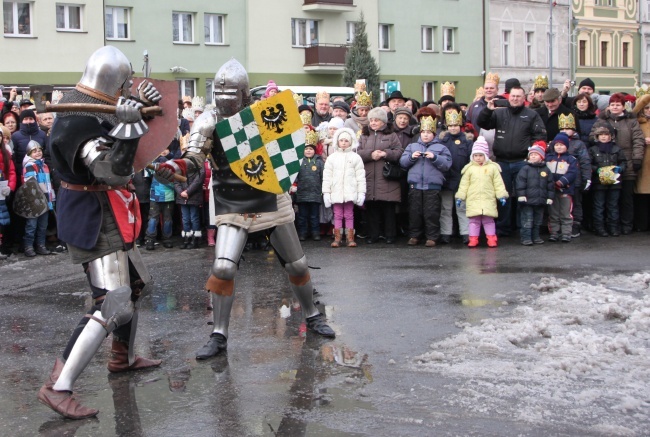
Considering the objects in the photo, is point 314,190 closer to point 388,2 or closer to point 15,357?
point 15,357

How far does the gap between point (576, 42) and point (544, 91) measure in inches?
1440

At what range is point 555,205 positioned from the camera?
12.2 metres

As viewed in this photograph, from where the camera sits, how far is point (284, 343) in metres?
6.73

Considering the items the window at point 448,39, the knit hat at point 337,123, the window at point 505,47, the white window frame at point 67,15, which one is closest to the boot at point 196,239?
the knit hat at point 337,123

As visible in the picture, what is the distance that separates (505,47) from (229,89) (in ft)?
136

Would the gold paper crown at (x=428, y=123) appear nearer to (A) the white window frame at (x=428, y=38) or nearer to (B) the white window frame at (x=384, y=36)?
(B) the white window frame at (x=384, y=36)

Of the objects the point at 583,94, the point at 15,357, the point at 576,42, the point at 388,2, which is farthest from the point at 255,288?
the point at 576,42

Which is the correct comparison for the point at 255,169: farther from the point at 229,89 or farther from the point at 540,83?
the point at 540,83

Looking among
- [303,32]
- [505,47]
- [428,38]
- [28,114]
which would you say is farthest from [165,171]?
[505,47]

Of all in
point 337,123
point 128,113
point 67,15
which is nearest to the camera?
point 128,113

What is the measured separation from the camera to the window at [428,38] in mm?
43156

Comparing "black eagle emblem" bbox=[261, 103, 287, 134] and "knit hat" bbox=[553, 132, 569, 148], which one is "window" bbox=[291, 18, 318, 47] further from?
"black eagle emblem" bbox=[261, 103, 287, 134]

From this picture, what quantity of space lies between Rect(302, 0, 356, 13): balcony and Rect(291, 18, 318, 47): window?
654mm

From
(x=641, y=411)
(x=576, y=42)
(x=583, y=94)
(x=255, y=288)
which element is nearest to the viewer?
(x=641, y=411)
